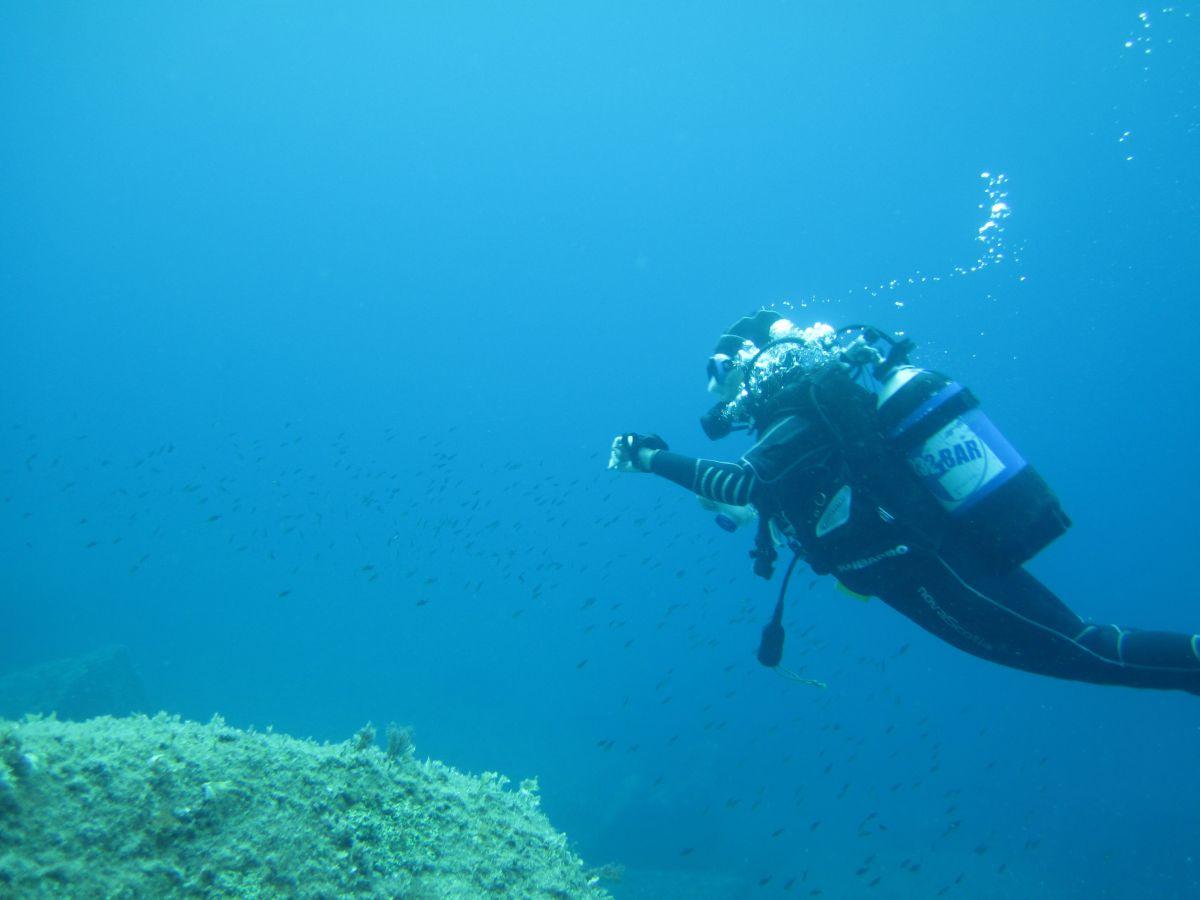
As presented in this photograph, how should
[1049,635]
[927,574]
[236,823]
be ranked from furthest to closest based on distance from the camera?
[927,574] < [1049,635] < [236,823]

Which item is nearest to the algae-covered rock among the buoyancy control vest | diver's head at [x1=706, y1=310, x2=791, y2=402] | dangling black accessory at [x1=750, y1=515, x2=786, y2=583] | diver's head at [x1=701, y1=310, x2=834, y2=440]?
dangling black accessory at [x1=750, y1=515, x2=786, y2=583]

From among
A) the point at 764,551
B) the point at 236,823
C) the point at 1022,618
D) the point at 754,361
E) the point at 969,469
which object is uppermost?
the point at 754,361

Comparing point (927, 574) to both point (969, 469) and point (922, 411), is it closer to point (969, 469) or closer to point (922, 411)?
point (969, 469)

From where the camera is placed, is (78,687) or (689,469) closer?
(689,469)

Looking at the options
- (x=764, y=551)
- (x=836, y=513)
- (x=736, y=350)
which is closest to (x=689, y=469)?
(x=764, y=551)

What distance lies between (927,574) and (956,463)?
700 mm

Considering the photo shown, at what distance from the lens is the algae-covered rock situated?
7.54ft

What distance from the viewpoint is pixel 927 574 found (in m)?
3.85

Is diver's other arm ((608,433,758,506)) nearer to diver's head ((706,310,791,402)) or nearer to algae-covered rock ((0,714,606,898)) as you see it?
diver's head ((706,310,791,402))

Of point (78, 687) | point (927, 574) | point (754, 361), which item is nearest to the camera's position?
point (927, 574)

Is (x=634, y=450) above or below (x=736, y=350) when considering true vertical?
below

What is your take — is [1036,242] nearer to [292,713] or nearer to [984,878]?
[984,878]

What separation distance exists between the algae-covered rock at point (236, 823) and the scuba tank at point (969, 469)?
3.05m

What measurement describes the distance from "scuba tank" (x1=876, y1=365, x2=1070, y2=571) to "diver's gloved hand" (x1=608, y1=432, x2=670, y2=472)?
1863 mm
